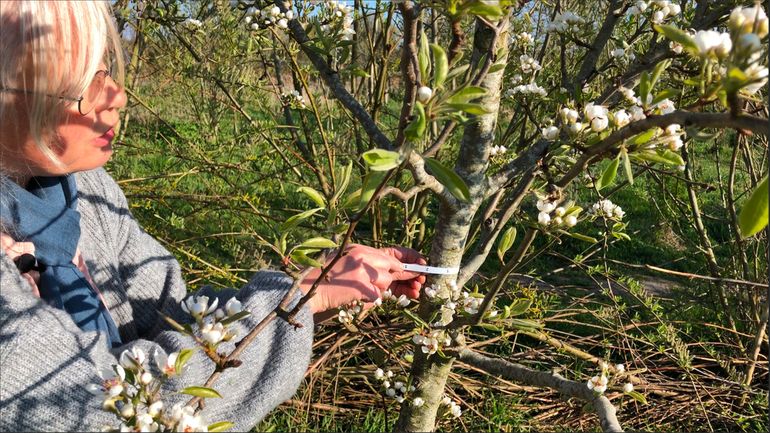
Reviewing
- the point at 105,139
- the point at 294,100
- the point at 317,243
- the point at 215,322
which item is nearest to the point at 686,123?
the point at 317,243

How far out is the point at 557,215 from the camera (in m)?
1.21

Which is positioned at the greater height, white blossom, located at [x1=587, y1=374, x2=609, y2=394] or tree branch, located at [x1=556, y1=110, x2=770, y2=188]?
tree branch, located at [x1=556, y1=110, x2=770, y2=188]

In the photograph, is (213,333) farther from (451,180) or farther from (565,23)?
(565,23)

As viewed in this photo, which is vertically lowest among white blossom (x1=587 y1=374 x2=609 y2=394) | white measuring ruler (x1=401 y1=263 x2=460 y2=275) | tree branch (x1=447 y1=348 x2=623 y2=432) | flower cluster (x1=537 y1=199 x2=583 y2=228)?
tree branch (x1=447 y1=348 x2=623 y2=432)

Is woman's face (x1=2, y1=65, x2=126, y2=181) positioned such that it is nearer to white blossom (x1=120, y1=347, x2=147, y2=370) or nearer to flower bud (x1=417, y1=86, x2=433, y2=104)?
white blossom (x1=120, y1=347, x2=147, y2=370)

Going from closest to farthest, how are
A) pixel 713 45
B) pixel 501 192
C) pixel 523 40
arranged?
pixel 713 45, pixel 501 192, pixel 523 40

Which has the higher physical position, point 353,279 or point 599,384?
point 353,279

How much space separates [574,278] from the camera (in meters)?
3.90

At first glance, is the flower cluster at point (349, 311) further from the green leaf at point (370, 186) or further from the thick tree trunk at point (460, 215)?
the green leaf at point (370, 186)

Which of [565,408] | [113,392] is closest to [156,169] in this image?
[565,408]

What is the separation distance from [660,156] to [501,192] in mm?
567

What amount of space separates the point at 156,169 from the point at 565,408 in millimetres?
3143

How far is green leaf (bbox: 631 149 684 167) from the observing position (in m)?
1.06

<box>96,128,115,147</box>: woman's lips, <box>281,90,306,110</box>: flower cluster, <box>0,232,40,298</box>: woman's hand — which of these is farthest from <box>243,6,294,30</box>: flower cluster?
<box>0,232,40,298</box>: woman's hand
